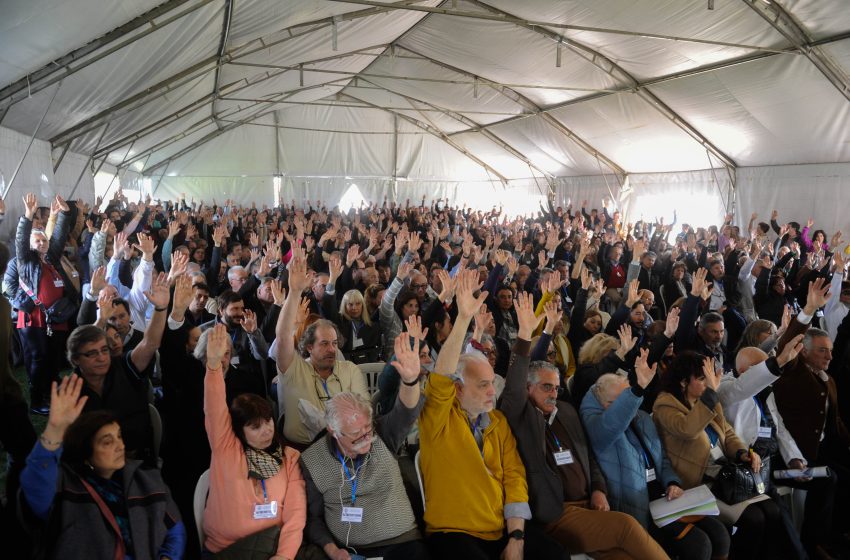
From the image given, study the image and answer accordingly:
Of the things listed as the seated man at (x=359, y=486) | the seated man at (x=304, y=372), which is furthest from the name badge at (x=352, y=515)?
the seated man at (x=304, y=372)

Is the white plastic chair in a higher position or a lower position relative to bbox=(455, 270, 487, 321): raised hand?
lower

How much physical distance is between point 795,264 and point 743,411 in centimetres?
491

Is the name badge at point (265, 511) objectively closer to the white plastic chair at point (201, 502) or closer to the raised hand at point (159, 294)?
the white plastic chair at point (201, 502)

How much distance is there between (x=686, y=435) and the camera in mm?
2791

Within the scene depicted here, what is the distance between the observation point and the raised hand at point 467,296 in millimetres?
2480

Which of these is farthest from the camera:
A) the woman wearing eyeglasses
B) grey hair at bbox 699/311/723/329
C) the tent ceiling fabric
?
the tent ceiling fabric

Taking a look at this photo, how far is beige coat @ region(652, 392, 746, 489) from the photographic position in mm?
2768

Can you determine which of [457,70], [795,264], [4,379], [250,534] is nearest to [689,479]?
[250,534]

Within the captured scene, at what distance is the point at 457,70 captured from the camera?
14.3m

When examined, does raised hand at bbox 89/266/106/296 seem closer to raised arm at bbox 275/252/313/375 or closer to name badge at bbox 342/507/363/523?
raised arm at bbox 275/252/313/375

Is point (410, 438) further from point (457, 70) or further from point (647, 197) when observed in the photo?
point (647, 197)

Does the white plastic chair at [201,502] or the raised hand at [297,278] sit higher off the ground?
the raised hand at [297,278]

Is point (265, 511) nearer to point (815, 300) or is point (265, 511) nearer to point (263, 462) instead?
point (263, 462)

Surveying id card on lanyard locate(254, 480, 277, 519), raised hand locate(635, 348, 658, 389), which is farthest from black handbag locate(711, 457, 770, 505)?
id card on lanyard locate(254, 480, 277, 519)
